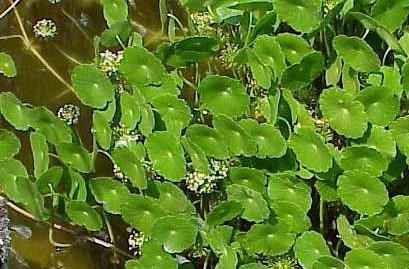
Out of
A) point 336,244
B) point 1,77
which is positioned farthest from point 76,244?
point 336,244

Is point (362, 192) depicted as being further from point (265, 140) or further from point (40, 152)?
point (40, 152)

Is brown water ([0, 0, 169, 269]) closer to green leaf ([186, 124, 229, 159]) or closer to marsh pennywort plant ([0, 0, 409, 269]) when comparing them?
marsh pennywort plant ([0, 0, 409, 269])

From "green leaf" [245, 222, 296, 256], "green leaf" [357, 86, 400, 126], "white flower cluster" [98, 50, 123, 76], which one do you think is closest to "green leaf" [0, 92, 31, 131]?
"white flower cluster" [98, 50, 123, 76]

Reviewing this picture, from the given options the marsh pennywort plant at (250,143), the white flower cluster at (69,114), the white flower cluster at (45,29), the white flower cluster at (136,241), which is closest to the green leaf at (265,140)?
the marsh pennywort plant at (250,143)

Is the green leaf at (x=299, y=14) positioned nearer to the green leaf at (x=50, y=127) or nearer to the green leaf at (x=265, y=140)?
the green leaf at (x=265, y=140)

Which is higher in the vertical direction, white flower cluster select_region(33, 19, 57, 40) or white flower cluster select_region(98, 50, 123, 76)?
white flower cluster select_region(33, 19, 57, 40)

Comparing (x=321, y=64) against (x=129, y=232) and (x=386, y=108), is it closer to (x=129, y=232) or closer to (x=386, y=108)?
(x=386, y=108)
